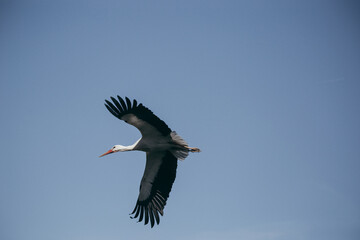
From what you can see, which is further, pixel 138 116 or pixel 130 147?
pixel 130 147

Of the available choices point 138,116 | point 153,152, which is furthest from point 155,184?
point 138,116

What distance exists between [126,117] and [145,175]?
2041 millimetres

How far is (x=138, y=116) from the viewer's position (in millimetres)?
9070

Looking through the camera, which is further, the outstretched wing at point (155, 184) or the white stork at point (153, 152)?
the outstretched wing at point (155, 184)

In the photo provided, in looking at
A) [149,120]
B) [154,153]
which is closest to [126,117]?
[149,120]

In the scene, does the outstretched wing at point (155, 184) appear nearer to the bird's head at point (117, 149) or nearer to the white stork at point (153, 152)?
the white stork at point (153, 152)

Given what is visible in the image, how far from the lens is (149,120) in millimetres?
9086

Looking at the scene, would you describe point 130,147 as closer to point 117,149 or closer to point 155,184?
point 117,149

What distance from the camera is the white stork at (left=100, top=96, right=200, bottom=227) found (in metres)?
9.06

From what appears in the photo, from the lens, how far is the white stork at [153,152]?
9.06 meters

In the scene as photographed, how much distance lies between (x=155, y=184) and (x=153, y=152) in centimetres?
90

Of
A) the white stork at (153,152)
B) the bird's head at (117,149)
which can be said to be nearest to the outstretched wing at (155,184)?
the white stork at (153,152)

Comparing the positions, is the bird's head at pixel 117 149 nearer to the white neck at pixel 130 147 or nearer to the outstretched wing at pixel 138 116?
the white neck at pixel 130 147

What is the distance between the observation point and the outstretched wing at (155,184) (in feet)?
32.9
